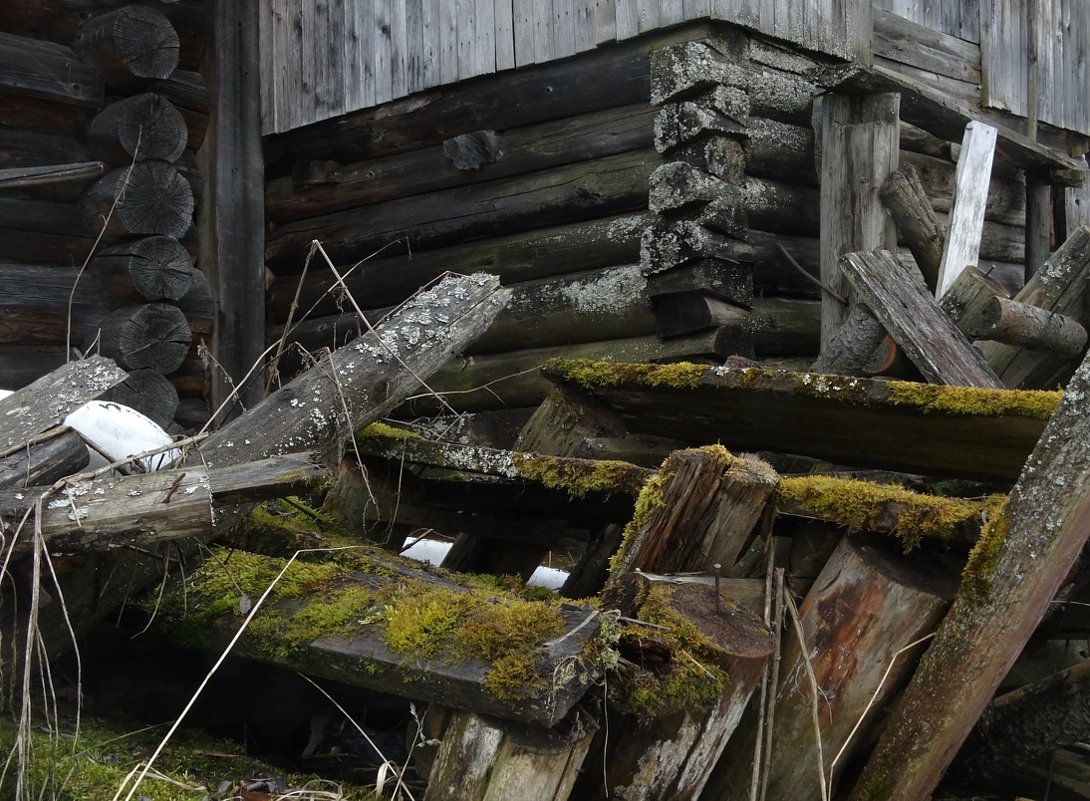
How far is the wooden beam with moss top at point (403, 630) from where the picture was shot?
2338mm

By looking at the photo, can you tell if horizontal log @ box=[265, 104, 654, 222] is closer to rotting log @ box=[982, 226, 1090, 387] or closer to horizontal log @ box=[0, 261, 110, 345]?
horizontal log @ box=[0, 261, 110, 345]

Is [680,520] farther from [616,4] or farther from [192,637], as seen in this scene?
[616,4]

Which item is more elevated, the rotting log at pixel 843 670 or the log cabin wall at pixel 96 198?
the log cabin wall at pixel 96 198

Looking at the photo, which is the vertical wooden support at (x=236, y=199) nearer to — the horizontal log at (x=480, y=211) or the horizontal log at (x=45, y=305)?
the horizontal log at (x=480, y=211)

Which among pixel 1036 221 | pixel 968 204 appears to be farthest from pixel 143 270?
pixel 1036 221

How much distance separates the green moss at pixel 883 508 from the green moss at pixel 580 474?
465mm

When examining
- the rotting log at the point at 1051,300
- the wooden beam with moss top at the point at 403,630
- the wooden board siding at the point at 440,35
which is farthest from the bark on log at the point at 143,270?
the rotting log at the point at 1051,300

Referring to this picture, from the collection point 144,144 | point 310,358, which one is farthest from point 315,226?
point 310,358

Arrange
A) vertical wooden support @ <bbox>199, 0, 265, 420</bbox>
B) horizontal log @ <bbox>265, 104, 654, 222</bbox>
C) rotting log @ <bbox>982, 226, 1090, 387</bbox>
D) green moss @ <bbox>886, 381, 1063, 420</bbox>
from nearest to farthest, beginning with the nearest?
green moss @ <bbox>886, 381, 1063, 420</bbox>, rotting log @ <bbox>982, 226, 1090, 387</bbox>, horizontal log @ <bbox>265, 104, 654, 222</bbox>, vertical wooden support @ <bbox>199, 0, 265, 420</bbox>

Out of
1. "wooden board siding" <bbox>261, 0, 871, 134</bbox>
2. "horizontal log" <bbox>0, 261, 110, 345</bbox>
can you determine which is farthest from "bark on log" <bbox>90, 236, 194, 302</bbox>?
"wooden board siding" <bbox>261, 0, 871, 134</bbox>

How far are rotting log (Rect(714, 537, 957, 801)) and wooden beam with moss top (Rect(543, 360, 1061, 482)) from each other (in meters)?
0.53

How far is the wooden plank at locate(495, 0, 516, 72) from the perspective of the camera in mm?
6426

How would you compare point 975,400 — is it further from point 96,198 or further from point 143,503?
point 96,198

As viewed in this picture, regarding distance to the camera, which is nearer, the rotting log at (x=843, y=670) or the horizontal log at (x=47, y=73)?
the rotting log at (x=843, y=670)
